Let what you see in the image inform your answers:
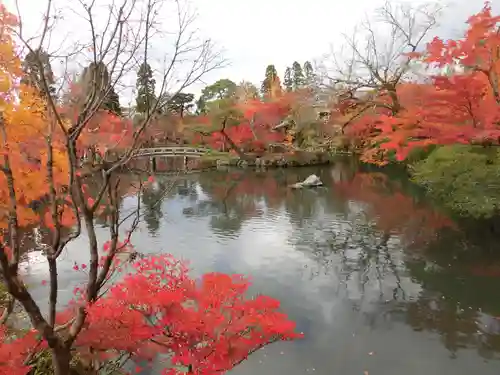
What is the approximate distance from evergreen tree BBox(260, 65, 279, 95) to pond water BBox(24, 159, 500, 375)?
122 feet

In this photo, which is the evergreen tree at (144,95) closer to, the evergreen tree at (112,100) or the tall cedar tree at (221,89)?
the evergreen tree at (112,100)

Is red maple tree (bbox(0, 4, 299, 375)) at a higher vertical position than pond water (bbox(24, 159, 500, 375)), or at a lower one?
higher

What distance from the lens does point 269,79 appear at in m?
59.1

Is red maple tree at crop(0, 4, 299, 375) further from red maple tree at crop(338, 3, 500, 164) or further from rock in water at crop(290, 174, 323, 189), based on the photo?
rock in water at crop(290, 174, 323, 189)

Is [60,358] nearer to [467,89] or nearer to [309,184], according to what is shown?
[467,89]

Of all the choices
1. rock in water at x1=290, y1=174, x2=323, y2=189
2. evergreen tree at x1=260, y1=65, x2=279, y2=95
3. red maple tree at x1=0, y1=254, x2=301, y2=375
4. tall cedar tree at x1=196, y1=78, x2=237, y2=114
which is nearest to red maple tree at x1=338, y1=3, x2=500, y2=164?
red maple tree at x1=0, y1=254, x2=301, y2=375

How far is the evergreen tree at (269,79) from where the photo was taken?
5745 centimetres

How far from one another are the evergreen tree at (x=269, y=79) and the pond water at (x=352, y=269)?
37.3 metres

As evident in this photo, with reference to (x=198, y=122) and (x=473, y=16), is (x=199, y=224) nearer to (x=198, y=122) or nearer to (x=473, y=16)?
(x=473, y=16)

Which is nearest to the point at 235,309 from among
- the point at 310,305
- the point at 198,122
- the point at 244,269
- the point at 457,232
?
the point at 310,305

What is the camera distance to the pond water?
25.1 feet

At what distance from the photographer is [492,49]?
10422mm

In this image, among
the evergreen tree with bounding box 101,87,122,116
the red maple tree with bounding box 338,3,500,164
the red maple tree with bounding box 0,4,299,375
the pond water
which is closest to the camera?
the red maple tree with bounding box 0,4,299,375

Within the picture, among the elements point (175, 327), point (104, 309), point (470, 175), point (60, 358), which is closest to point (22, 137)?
point (104, 309)
